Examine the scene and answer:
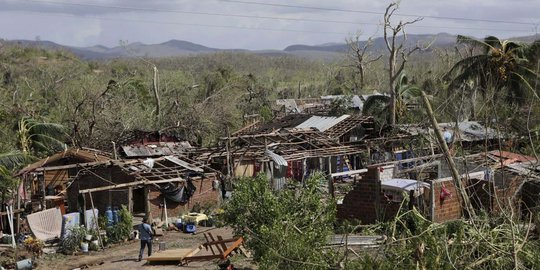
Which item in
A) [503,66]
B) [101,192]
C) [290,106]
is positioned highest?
[503,66]

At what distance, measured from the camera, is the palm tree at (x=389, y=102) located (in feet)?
106

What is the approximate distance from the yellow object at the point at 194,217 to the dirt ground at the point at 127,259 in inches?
33.6

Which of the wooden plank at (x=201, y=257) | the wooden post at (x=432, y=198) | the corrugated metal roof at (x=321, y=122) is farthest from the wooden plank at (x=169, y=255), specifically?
the corrugated metal roof at (x=321, y=122)

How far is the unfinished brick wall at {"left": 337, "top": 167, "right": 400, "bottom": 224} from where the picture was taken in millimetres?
15656

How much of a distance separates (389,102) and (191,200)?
13.3m

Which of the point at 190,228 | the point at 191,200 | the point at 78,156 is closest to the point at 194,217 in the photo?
the point at 190,228

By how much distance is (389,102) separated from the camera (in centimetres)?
3256

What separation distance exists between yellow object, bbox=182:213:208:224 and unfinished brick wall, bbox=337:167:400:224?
599 cm

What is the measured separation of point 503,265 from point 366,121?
24.7 meters

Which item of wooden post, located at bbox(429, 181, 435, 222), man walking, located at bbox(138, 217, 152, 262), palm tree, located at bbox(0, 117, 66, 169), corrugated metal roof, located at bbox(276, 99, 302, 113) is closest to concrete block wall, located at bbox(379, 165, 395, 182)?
wooden post, located at bbox(429, 181, 435, 222)

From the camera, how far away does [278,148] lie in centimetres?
2702

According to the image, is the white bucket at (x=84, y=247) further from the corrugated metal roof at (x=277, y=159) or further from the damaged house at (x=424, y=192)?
the corrugated metal roof at (x=277, y=159)

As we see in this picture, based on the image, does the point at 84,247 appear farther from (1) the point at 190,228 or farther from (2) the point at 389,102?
(2) the point at 389,102

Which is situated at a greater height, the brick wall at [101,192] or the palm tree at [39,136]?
the palm tree at [39,136]
